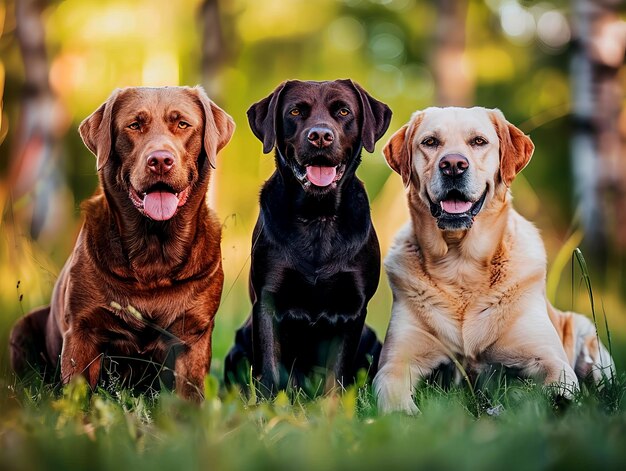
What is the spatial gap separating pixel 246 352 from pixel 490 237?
4.82ft

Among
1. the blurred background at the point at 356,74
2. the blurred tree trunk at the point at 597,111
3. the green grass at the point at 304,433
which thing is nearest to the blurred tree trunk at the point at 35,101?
the blurred background at the point at 356,74

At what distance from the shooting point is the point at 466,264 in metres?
4.11

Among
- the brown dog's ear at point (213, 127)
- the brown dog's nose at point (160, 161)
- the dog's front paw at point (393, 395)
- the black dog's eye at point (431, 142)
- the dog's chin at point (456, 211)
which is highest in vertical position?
the brown dog's ear at point (213, 127)

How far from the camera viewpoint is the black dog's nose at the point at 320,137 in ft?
12.7

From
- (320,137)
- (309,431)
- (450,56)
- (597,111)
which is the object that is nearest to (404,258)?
(320,137)

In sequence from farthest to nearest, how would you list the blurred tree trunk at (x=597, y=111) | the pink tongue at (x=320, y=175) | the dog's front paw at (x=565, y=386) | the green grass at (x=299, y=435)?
the blurred tree trunk at (x=597, y=111) → the pink tongue at (x=320, y=175) → the dog's front paw at (x=565, y=386) → the green grass at (x=299, y=435)

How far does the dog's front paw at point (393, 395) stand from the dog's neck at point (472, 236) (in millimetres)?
688

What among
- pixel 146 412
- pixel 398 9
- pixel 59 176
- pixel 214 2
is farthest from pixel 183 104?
pixel 398 9

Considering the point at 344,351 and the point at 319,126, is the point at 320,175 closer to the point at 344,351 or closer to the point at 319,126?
the point at 319,126

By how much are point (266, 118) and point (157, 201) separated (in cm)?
82

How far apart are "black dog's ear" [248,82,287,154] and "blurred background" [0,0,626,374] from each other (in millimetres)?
1371

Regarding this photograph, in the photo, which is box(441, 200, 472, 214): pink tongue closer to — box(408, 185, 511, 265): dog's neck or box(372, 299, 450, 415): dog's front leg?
box(408, 185, 511, 265): dog's neck

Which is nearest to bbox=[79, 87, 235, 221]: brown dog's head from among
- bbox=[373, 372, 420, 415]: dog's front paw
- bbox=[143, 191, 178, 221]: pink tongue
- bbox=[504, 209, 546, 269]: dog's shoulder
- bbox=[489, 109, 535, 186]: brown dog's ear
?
bbox=[143, 191, 178, 221]: pink tongue

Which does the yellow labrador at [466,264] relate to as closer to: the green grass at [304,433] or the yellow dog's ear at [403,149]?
the yellow dog's ear at [403,149]
